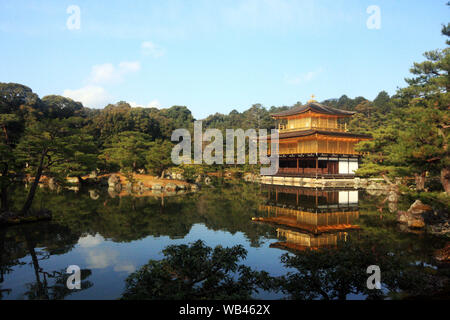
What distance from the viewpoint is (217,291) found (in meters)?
5.68

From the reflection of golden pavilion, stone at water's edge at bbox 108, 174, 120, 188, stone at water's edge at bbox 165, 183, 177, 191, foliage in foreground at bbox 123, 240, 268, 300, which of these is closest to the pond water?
the reflection of golden pavilion

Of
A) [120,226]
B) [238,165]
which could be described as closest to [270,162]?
[238,165]

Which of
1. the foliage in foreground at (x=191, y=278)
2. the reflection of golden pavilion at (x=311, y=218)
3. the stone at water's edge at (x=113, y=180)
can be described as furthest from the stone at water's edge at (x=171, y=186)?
the foliage in foreground at (x=191, y=278)

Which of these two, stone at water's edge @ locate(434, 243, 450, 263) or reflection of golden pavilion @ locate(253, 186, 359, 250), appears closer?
stone at water's edge @ locate(434, 243, 450, 263)

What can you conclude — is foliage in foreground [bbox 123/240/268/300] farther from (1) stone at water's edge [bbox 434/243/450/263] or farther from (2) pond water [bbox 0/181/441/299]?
(1) stone at water's edge [bbox 434/243/450/263]

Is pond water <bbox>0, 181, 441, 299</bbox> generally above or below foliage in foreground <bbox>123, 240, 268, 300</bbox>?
below

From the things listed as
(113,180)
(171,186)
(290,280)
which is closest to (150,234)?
(290,280)

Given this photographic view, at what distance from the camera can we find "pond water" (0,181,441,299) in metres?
8.06

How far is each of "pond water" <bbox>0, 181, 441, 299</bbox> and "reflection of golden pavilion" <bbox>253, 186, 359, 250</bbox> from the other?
0.04m

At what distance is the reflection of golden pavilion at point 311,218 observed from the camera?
11734 millimetres

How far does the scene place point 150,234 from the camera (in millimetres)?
12734

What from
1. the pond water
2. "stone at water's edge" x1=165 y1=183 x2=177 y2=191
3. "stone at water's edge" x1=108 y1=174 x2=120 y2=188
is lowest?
the pond water
